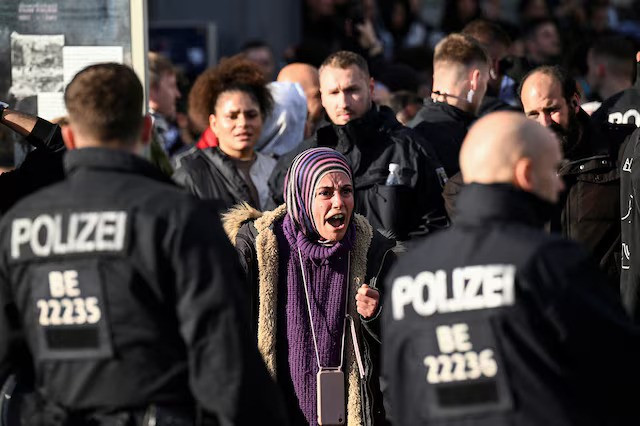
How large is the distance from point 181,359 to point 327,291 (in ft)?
6.86

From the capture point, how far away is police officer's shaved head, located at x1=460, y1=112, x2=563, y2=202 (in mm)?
4105

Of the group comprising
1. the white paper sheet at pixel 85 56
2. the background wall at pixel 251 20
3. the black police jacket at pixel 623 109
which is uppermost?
the background wall at pixel 251 20

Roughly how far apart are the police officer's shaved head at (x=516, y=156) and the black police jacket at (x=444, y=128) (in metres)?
3.80

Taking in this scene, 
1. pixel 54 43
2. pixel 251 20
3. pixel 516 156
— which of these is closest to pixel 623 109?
pixel 54 43

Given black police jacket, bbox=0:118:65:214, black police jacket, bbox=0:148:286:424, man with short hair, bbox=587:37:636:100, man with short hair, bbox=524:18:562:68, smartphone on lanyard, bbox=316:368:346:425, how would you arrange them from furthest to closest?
man with short hair, bbox=524:18:562:68
man with short hair, bbox=587:37:636:100
black police jacket, bbox=0:118:65:214
smartphone on lanyard, bbox=316:368:346:425
black police jacket, bbox=0:148:286:424

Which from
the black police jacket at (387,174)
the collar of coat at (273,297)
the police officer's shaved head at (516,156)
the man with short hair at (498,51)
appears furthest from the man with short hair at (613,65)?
the police officer's shaved head at (516,156)

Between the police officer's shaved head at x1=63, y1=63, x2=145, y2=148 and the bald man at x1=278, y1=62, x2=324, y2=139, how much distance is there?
5326 millimetres

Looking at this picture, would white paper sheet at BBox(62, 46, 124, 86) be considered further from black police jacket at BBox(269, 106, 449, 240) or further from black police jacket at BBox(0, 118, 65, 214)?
black police jacket at BBox(269, 106, 449, 240)

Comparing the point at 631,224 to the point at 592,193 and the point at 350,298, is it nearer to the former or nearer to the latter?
the point at 592,193

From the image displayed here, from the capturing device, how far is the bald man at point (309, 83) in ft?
31.7

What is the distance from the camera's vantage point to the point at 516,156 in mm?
4109

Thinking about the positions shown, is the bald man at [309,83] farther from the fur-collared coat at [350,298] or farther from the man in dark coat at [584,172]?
the fur-collared coat at [350,298]

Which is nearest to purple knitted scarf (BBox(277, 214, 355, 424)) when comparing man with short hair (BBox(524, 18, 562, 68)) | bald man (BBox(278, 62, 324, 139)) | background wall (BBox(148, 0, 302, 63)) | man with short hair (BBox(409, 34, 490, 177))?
man with short hair (BBox(409, 34, 490, 177))

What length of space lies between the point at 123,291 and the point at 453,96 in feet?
14.8
